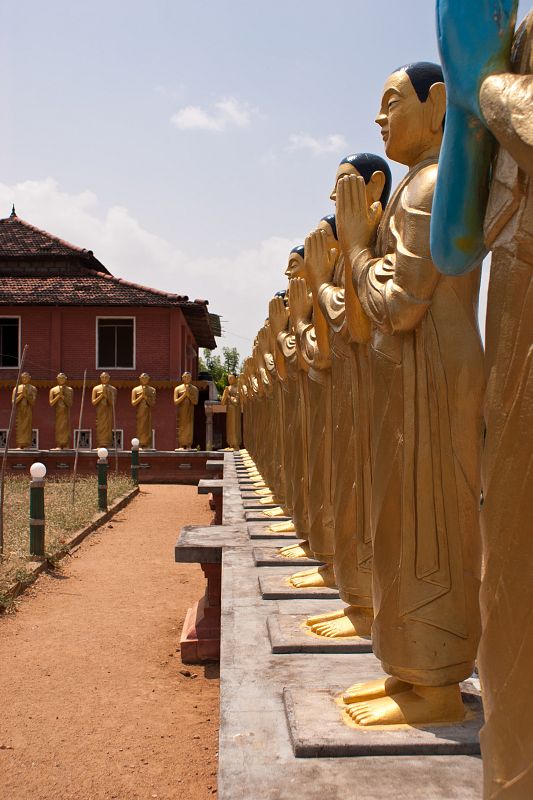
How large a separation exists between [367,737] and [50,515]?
9630 millimetres

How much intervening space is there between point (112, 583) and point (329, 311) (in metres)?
5.32

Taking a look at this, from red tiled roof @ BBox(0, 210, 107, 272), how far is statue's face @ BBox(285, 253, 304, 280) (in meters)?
18.7

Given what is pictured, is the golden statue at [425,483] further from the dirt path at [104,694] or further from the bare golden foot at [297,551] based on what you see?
the bare golden foot at [297,551]

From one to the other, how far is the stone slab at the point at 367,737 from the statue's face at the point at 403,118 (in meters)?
2.01

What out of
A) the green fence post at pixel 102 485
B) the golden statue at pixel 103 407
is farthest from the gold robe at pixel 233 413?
the green fence post at pixel 102 485

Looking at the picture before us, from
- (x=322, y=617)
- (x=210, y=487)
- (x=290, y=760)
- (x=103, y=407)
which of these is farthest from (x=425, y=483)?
(x=103, y=407)

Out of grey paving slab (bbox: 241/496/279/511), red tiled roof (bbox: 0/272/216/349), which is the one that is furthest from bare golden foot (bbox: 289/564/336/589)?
red tiled roof (bbox: 0/272/216/349)

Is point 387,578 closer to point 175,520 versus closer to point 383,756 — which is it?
point 383,756

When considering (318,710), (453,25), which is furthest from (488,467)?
(318,710)

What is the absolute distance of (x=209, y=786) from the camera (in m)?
3.88

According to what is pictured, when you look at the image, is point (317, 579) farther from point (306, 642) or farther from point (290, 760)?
point (290, 760)

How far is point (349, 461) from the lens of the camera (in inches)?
150

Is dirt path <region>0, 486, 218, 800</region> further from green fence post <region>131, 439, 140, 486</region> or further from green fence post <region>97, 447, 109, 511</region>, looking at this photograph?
green fence post <region>131, 439, 140, 486</region>

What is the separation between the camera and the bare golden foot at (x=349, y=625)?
3824mm
